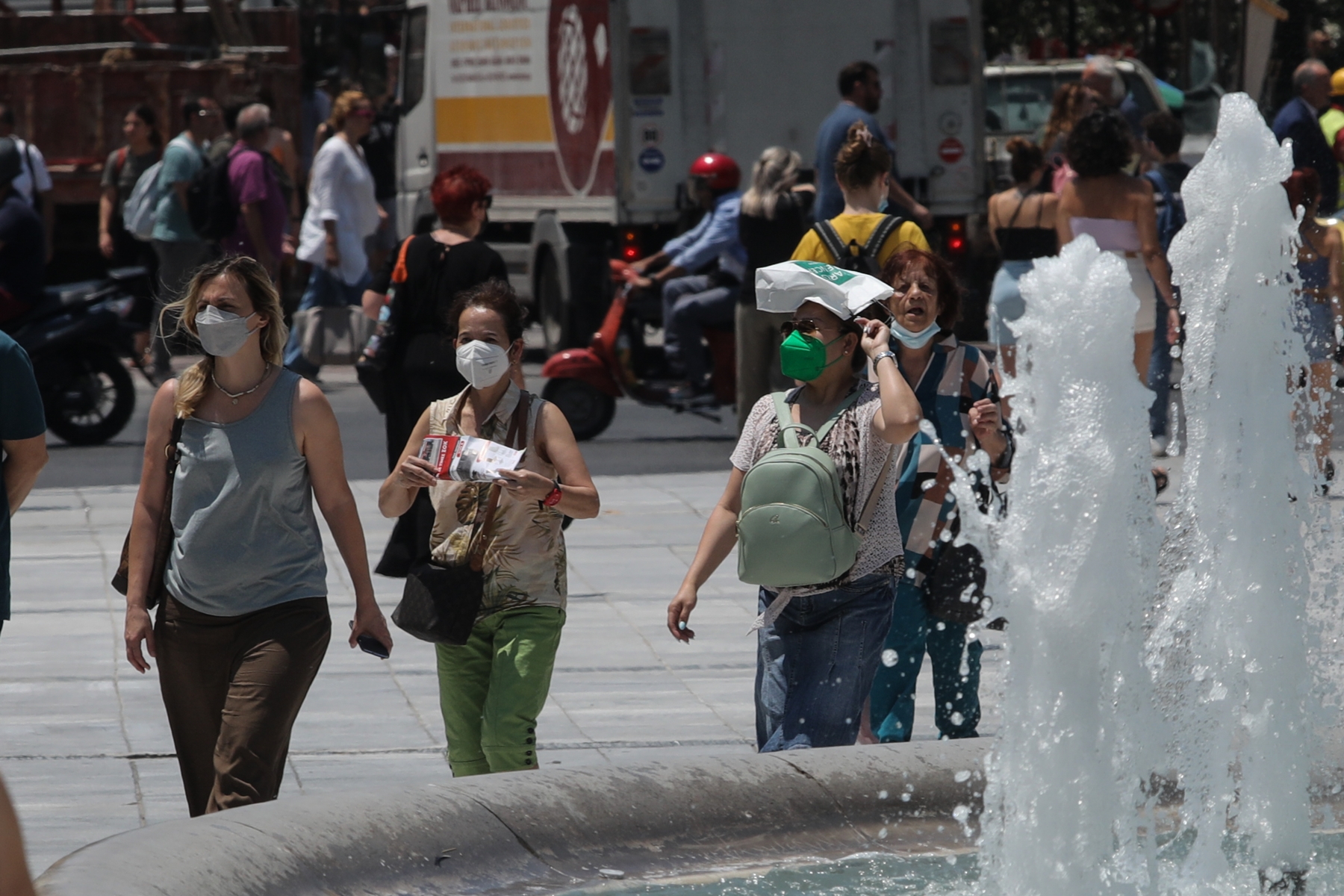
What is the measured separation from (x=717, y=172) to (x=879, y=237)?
4218mm

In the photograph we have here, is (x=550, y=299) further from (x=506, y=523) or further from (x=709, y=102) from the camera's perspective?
(x=506, y=523)

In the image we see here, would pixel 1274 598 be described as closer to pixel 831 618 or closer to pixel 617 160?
pixel 831 618

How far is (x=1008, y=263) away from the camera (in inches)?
410

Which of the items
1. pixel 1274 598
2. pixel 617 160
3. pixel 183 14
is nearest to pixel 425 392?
pixel 1274 598

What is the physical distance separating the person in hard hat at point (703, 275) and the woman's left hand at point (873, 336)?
674cm

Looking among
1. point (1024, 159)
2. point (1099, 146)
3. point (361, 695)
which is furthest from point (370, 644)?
point (1024, 159)

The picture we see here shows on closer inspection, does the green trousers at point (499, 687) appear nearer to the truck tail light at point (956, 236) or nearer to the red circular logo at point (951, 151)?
the truck tail light at point (956, 236)

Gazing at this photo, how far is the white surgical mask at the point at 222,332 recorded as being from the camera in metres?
4.83

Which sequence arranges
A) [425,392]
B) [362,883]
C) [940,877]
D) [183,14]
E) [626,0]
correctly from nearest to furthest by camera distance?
1. [362,883]
2. [940,877]
3. [425,392]
4. [626,0]
5. [183,14]

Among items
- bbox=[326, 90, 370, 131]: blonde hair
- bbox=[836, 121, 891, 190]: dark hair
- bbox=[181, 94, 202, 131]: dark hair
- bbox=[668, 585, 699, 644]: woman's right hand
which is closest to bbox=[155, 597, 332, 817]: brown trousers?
bbox=[668, 585, 699, 644]: woman's right hand

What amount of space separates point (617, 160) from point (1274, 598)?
987 cm

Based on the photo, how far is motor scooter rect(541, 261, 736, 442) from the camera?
12406 mm

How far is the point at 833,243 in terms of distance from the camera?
797 cm

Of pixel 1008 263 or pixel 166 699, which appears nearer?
pixel 166 699
